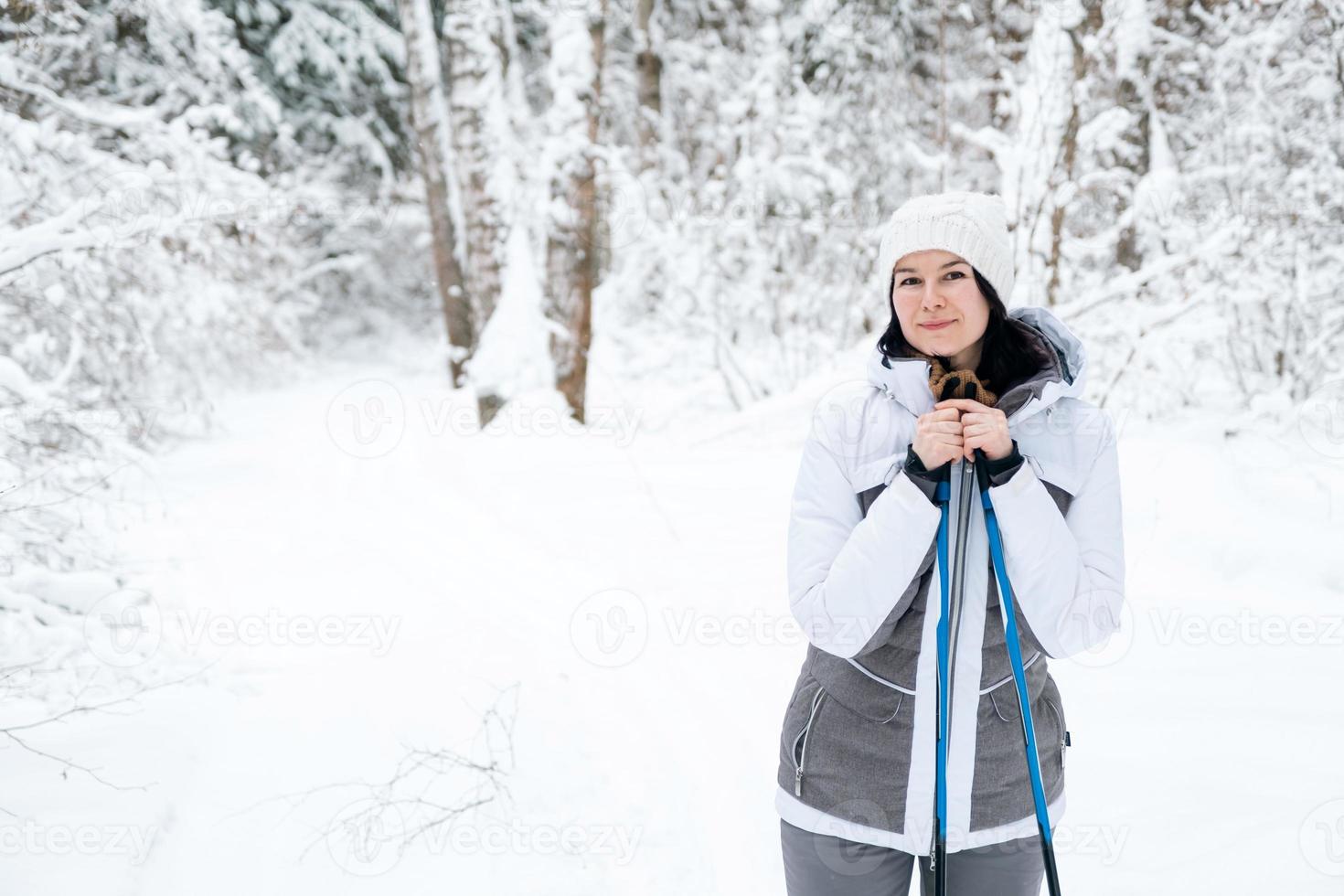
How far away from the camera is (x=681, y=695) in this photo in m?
3.38

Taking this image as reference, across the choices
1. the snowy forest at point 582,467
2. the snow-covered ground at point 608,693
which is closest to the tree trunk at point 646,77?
the snowy forest at point 582,467

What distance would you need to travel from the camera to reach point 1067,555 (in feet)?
4.61

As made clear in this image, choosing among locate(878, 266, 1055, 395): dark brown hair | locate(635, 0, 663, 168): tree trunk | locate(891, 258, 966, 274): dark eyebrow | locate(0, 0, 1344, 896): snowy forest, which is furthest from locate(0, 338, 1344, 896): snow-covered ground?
locate(635, 0, 663, 168): tree trunk

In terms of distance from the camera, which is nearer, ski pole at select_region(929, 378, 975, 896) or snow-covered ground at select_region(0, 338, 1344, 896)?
ski pole at select_region(929, 378, 975, 896)

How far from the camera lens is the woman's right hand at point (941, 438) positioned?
4.59 ft

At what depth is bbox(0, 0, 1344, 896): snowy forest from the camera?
8.70 feet

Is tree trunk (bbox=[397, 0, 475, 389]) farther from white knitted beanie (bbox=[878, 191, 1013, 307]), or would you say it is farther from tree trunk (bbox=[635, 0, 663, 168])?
white knitted beanie (bbox=[878, 191, 1013, 307])

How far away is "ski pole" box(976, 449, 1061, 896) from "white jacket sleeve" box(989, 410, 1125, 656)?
2cm

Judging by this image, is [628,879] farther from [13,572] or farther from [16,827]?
[13,572]

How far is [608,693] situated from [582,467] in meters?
2.39

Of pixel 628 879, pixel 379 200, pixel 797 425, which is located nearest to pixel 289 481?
pixel 797 425

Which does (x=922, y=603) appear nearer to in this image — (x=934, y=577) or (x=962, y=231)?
(x=934, y=577)

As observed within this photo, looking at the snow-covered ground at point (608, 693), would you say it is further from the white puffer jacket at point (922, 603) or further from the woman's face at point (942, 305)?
the woman's face at point (942, 305)

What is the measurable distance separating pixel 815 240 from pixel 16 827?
26.5 ft
